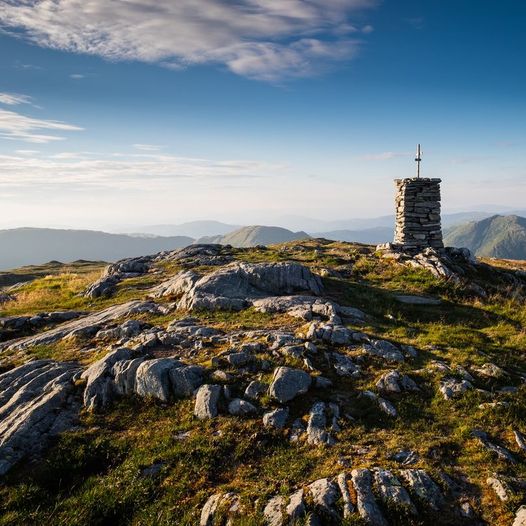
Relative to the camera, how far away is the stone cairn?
29.0m

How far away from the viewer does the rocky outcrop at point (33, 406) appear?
10.5 meters

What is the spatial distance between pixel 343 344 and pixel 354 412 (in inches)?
147

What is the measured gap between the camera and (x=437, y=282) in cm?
2259

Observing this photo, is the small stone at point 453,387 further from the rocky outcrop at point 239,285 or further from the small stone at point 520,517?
the rocky outcrop at point 239,285

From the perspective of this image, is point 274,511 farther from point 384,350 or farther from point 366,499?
point 384,350

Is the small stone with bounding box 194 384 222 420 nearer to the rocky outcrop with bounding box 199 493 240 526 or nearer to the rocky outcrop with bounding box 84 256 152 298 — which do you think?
the rocky outcrop with bounding box 199 493 240 526

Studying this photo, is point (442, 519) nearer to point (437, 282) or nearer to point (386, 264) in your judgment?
point (437, 282)

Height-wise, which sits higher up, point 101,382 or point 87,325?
point 87,325

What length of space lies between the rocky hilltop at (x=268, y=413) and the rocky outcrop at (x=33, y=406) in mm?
56

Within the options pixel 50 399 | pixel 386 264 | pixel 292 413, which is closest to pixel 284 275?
pixel 386 264

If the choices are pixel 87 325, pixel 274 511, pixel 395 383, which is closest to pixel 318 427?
pixel 274 511

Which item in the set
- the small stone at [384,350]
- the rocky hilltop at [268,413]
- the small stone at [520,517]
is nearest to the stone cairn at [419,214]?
the rocky hilltop at [268,413]

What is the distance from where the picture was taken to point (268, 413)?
10.9 metres

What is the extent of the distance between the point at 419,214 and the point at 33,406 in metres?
27.0
